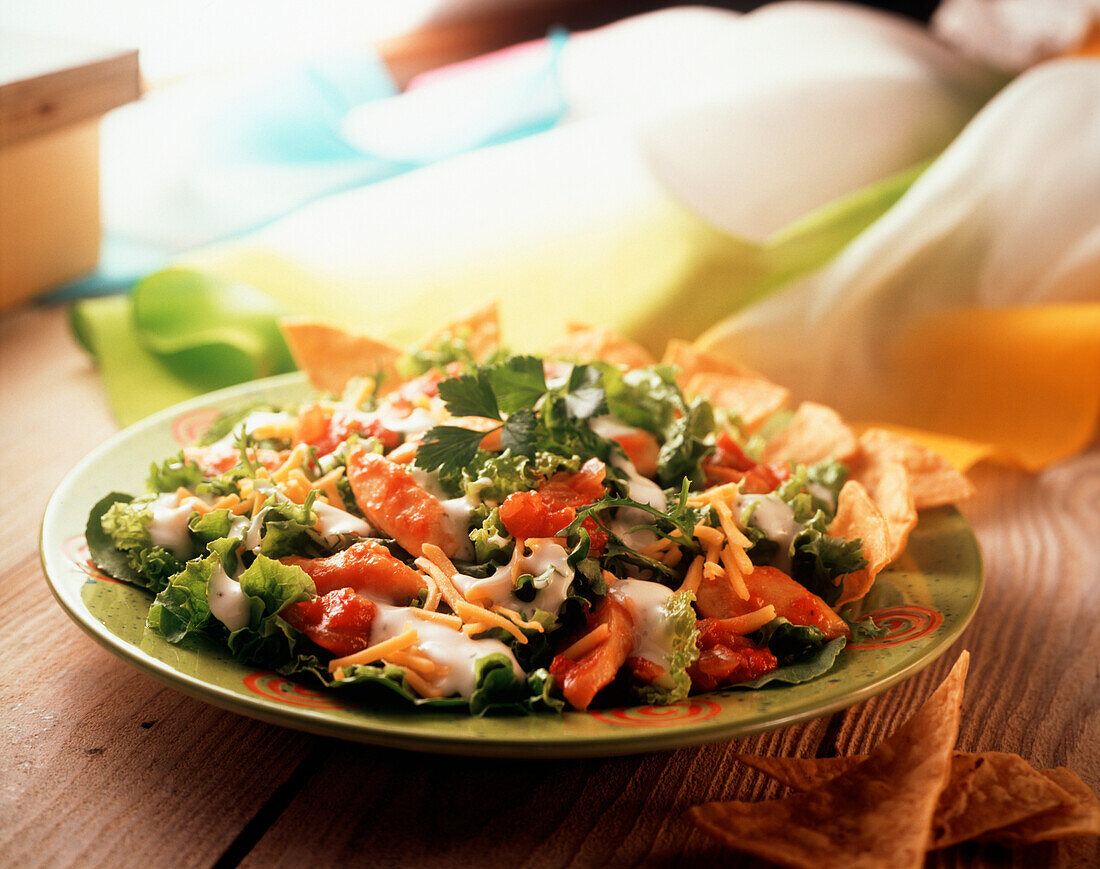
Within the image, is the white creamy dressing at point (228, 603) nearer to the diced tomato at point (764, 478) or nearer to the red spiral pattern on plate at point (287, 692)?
the red spiral pattern on plate at point (287, 692)

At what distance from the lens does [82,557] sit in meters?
2.12

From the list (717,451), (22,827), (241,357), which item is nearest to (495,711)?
(22,827)

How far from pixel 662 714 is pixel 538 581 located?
35 centimetres

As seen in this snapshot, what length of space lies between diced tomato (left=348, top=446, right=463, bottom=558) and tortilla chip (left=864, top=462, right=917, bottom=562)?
906 millimetres

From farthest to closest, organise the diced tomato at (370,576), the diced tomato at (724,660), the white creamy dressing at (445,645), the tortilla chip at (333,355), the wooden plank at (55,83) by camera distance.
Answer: the wooden plank at (55,83)
the tortilla chip at (333,355)
the diced tomato at (370,576)
the diced tomato at (724,660)
the white creamy dressing at (445,645)

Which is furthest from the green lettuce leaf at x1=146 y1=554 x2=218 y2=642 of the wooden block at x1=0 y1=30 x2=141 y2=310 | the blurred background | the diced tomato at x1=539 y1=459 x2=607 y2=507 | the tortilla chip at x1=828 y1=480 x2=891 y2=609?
the blurred background

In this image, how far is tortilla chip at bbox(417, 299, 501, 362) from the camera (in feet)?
10.2

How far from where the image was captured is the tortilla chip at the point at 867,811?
1588 mm

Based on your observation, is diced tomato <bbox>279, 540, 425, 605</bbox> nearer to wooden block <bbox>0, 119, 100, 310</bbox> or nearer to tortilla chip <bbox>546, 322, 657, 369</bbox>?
tortilla chip <bbox>546, 322, 657, 369</bbox>

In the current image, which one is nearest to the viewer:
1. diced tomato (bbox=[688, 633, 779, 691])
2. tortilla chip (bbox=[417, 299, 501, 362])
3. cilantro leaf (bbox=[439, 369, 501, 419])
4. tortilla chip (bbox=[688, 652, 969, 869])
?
tortilla chip (bbox=[688, 652, 969, 869])

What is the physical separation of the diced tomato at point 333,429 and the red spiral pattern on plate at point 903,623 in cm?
110

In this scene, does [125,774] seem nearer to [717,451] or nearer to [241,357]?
[717,451]

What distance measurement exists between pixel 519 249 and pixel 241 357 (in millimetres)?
1085

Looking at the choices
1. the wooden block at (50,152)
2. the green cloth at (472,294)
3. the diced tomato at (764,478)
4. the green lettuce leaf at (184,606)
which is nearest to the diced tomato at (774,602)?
the diced tomato at (764,478)
